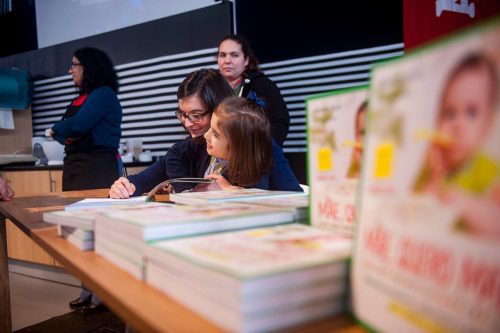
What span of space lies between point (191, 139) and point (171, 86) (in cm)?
204

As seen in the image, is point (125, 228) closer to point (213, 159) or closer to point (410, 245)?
point (410, 245)

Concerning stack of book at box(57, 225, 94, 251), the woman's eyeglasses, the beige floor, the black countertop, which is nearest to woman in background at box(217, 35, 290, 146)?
the woman's eyeglasses

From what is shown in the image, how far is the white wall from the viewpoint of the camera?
164 inches

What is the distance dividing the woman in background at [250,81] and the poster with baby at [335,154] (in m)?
2.12

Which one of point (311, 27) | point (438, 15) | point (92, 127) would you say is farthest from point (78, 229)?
point (311, 27)

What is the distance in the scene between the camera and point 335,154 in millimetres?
696

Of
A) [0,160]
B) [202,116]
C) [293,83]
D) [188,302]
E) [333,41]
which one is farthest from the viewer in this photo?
[0,160]

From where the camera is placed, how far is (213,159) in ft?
6.77

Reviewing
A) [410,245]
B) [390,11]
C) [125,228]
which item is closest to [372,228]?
[410,245]

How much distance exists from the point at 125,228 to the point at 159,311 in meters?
0.21

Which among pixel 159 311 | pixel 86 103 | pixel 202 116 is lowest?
pixel 159 311

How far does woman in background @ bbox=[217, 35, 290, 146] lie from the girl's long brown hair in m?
1.03

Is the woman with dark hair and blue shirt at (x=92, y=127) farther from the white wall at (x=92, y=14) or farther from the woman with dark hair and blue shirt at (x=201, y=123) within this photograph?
the white wall at (x=92, y=14)

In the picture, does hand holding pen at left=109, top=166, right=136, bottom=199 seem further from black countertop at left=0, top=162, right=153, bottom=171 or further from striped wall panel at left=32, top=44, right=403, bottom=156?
black countertop at left=0, top=162, right=153, bottom=171
